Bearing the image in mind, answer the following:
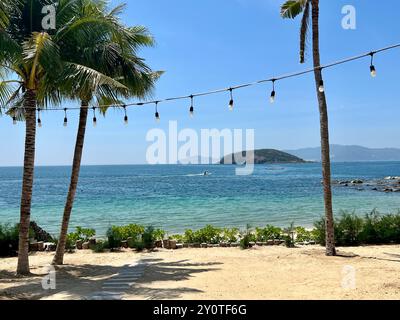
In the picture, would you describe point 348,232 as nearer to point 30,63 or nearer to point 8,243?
point 30,63

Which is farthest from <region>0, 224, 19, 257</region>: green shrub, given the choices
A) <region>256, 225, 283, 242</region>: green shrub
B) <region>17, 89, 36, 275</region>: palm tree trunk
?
<region>256, 225, 283, 242</region>: green shrub

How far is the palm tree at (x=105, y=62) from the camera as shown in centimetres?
1053

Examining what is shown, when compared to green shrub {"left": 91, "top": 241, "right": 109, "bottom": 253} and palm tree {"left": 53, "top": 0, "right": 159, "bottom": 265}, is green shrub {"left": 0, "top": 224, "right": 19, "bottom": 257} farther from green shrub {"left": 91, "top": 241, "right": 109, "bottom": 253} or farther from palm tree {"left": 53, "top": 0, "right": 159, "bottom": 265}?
palm tree {"left": 53, "top": 0, "right": 159, "bottom": 265}

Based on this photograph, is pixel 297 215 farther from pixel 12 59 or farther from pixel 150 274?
pixel 12 59

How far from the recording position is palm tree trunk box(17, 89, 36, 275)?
35.1ft

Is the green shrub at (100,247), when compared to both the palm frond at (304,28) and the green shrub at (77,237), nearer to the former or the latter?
the green shrub at (77,237)

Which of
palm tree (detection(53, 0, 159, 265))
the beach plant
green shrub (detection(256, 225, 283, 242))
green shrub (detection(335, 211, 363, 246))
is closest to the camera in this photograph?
palm tree (detection(53, 0, 159, 265))

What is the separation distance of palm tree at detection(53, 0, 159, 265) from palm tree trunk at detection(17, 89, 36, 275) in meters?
1.19

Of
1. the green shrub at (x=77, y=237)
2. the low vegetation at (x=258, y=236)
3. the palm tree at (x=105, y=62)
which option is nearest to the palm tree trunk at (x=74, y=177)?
the palm tree at (x=105, y=62)

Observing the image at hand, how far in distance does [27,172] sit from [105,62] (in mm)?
3540

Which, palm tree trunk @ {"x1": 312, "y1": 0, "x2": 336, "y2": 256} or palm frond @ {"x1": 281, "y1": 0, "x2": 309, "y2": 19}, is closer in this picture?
palm tree trunk @ {"x1": 312, "y1": 0, "x2": 336, "y2": 256}
